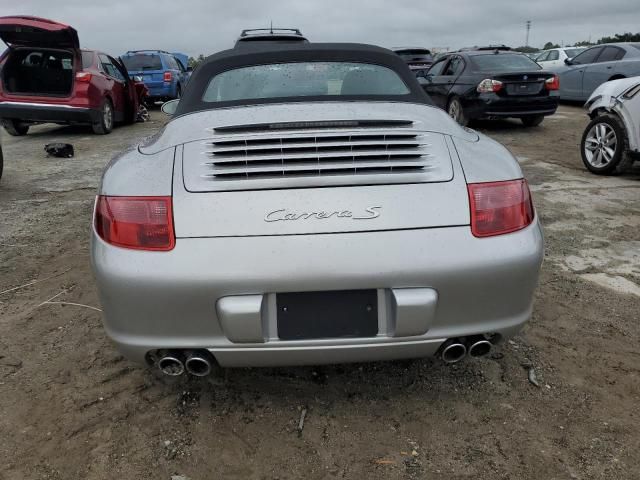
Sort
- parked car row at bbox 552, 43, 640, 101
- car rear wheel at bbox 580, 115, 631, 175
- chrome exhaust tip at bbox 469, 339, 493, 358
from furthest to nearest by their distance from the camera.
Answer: parked car row at bbox 552, 43, 640, 101 < car rear wheel at bbox 580, 115, 631, 175 < chrome exhaust tip at bbox 469, 339, 493, 358

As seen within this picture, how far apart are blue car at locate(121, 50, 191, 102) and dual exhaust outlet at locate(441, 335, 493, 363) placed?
595 inches

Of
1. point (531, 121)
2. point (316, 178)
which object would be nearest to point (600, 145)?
point (531, 121)

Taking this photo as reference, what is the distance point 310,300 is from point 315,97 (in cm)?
127

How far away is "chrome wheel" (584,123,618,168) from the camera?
21.6ft

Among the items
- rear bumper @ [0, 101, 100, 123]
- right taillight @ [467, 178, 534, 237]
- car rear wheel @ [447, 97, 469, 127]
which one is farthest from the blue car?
right taillight @ [467, 178, 534, 237]

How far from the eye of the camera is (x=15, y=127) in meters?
11.1

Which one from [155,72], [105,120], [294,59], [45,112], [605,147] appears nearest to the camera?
[294,59]

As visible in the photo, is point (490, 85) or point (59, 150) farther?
point (490, 85)

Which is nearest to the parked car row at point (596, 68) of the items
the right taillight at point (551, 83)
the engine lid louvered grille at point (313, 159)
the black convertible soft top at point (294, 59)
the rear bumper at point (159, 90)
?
the right taillight at point (551, 83)

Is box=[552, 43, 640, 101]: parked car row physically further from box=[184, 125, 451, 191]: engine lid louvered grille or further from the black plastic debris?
box=[184, 125, 451, 191]: engine lid louvered grille

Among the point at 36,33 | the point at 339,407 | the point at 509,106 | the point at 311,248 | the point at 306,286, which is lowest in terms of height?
the point at 339,407

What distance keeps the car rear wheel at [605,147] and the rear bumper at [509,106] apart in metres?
3.21

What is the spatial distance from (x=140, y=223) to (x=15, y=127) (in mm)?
10749

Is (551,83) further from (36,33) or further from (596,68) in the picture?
(36,33)
